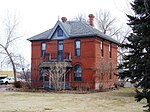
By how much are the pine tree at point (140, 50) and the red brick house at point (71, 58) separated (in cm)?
2415

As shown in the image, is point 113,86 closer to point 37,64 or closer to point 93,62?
point 93,62

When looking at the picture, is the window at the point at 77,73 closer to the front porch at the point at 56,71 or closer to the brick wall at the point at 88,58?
the brick wall at the point at 88,58

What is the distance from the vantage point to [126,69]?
12203mm

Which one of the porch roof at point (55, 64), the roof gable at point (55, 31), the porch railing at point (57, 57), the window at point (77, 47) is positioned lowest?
the porch roof at point (55, 64)

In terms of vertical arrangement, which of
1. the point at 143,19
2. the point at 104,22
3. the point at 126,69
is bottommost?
the point at 126,69

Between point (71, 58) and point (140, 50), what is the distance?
1109 inches

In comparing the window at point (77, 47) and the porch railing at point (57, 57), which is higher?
the window at point (77, 47)

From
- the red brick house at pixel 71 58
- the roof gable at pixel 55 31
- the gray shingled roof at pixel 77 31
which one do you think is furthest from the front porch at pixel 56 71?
the gray shingled roof at pixel 77 31

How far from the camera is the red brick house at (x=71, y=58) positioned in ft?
124

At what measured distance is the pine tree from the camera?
33.1ft

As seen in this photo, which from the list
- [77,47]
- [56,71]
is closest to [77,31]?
[77,47]

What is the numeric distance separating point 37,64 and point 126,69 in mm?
30978

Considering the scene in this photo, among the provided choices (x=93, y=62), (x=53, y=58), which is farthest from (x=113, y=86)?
(x=53, y=58)

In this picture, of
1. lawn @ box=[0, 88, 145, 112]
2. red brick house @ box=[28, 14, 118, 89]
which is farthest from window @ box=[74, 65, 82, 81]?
lawn @ box=[0, 88, 145, 112]
